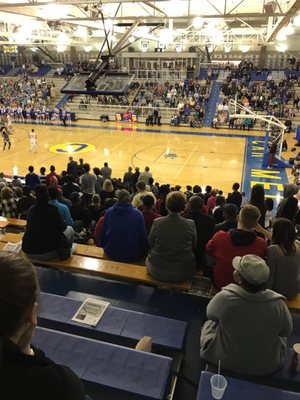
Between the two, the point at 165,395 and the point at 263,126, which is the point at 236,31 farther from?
the point at 165,395

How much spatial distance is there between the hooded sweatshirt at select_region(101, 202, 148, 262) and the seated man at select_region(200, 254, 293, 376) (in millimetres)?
1901

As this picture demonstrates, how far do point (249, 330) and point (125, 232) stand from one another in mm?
2194

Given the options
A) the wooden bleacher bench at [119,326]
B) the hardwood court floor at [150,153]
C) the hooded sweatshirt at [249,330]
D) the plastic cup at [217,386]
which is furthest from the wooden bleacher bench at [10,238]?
the hardwood court floor at [150,153]

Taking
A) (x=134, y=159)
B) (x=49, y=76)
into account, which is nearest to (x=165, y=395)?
(x=134, y=159)

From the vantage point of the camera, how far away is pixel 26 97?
29969mm

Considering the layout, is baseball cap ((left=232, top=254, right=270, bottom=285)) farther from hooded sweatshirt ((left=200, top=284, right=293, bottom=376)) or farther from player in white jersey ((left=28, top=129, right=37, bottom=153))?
player in white jersey ((left=28, top=129, right=37, bottom=153))

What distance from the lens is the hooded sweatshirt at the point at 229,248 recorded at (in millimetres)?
3486

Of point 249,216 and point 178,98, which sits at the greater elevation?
point 249,216

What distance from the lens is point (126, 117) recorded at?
26.0m

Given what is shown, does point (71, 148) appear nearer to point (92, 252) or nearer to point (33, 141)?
point (33, 141)

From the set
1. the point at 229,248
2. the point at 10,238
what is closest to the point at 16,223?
the point at 10,238

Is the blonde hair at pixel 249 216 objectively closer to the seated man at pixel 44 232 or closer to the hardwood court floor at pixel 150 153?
the seated man at pixel 44 232

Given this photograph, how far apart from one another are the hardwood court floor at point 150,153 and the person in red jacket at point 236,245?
844 cm

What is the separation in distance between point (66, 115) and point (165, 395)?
25.3 m
